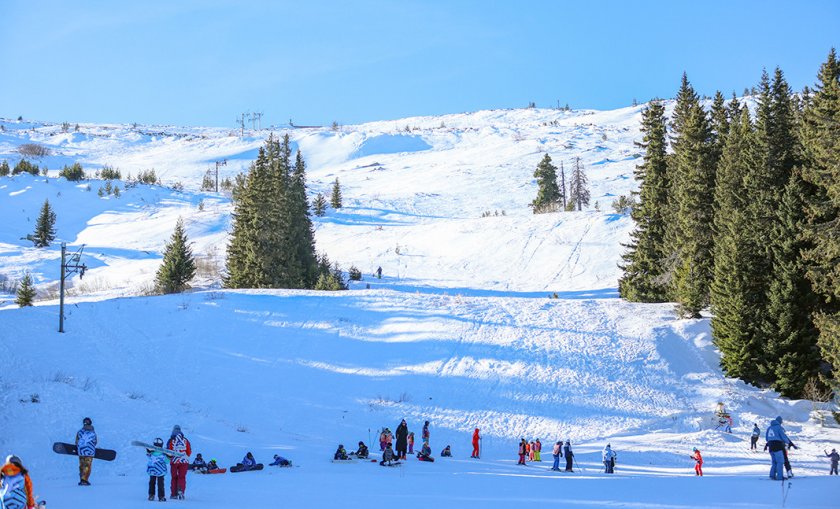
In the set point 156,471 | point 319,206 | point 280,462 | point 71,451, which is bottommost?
point 280,462

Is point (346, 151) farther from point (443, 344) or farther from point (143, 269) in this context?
point (443, 344)

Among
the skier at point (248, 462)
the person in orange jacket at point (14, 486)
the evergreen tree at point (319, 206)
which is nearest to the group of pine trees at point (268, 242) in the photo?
the skier at point (248, 462)

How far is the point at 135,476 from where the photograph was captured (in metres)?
18.5

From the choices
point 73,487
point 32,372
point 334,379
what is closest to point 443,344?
point 334,379

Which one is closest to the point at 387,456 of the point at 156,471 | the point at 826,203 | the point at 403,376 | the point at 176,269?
the point at 156,471

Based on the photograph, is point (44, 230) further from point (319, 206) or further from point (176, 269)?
point (319, 206)

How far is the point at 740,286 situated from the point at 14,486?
95.4ft

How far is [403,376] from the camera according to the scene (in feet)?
107

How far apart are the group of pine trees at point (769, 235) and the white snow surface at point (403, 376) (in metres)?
1.82

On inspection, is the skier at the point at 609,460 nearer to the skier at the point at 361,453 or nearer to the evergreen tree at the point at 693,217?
the skier at the point at 361,453

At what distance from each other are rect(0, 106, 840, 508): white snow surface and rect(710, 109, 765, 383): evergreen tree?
120 centimetres

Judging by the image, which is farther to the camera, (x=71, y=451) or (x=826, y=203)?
(x=826, y=203)

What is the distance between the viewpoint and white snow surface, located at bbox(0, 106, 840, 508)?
1722 centimetres

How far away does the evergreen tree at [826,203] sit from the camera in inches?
1022
